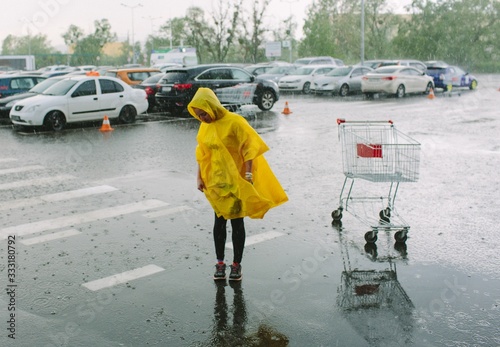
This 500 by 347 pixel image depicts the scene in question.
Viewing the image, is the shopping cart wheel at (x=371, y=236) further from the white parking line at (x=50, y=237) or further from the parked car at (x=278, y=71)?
the parked car at (x=278, y=71)

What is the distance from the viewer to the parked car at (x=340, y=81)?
3025cm

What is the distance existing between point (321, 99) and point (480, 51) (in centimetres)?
3910

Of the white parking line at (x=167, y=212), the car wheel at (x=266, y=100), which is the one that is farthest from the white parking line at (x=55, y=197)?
the car wheel at (x=266, y=100)

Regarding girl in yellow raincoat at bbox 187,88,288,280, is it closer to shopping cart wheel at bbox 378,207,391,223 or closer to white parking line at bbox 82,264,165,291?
white parking line at bbox 82,264,165,291

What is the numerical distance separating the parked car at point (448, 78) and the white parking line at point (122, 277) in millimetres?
28286

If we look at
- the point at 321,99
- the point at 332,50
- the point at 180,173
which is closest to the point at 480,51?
the point at 332,50

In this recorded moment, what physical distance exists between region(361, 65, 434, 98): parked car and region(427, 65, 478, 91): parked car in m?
2.70

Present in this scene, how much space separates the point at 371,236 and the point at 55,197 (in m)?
4.87

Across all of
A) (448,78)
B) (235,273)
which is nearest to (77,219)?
(235,273)

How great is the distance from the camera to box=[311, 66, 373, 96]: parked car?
30250 mm

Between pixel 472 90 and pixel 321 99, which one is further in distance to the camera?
pixel 472 90

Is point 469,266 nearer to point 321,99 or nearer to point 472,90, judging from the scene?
point 321,99

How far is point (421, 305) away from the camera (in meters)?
5.07

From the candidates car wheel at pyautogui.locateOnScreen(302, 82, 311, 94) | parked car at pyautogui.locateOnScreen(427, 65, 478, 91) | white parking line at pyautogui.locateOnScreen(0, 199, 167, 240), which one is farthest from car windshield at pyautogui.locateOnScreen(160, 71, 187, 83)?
parked car at pyautogui.locateOnScreen(427, 65, 478, 91)
